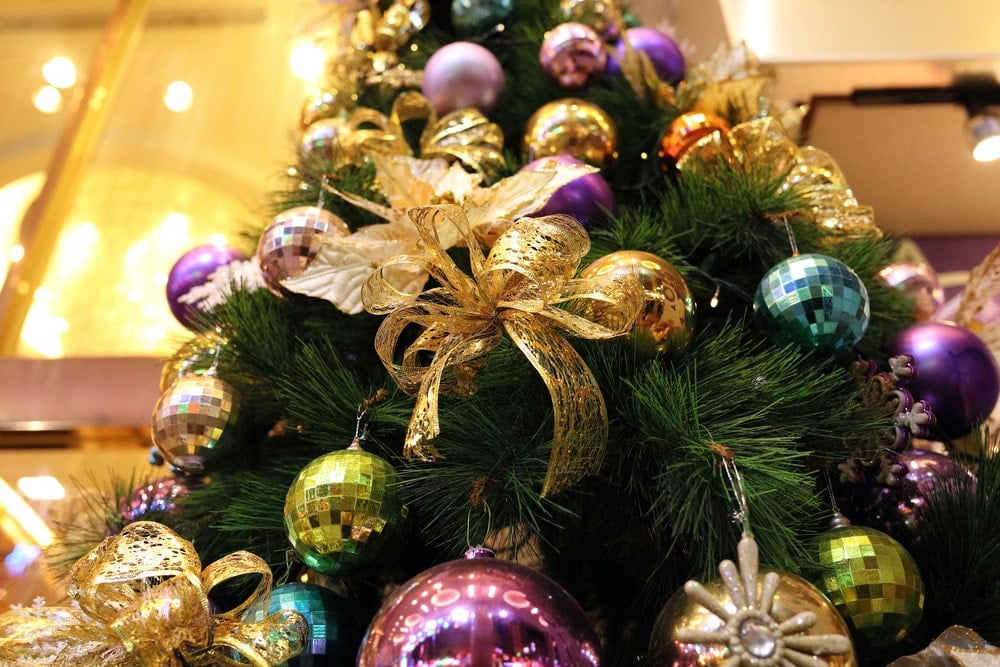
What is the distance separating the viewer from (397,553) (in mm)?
376

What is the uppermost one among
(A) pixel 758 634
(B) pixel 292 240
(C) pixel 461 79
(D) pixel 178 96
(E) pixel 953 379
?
(D) pixel 178 96

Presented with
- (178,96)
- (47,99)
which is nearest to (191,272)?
(178,96)

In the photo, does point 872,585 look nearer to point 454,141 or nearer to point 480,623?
point 480,623

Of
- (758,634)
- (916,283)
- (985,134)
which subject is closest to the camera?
(758,634)

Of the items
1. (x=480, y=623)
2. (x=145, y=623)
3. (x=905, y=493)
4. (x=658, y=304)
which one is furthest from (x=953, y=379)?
(x=145, y=623)

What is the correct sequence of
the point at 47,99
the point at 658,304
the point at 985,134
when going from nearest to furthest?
the point at 658,304 < the point at 985,134 < the point at 47,99

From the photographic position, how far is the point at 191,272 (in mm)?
563

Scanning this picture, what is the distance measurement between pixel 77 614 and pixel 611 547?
9.4 inches

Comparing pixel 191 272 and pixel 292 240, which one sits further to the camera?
pixel 191 272

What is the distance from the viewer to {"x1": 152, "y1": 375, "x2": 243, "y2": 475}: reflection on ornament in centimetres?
42

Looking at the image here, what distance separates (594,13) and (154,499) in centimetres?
54

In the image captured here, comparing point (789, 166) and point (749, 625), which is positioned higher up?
point (789, 166)

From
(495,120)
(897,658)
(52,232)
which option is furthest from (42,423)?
(897,658)

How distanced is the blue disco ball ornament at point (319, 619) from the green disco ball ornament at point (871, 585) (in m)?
0.21
